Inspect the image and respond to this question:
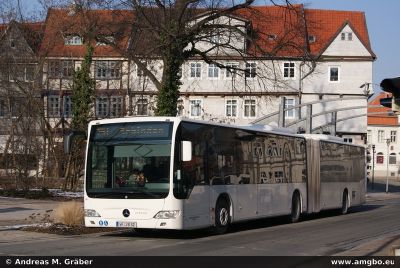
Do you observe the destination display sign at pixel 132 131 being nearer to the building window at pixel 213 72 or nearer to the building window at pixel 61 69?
the building window at pixel 61 69

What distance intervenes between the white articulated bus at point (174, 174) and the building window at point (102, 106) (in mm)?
26172

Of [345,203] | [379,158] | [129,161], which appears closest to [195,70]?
[345,203]

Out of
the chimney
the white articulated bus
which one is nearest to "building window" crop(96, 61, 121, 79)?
the chimney

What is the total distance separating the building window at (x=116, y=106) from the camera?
43062mm

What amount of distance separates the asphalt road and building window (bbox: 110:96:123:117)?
22582mm

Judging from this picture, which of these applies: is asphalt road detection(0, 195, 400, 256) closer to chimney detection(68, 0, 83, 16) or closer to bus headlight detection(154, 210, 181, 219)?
bus headlight detection(154, 210, 181, 219)

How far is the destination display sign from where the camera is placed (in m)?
16.5

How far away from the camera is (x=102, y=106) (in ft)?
161

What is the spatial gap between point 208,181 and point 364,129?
5147 centimetres

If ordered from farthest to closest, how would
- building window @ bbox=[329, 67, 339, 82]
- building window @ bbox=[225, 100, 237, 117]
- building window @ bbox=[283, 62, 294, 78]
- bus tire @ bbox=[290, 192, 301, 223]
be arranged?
building window @ bbox=[329, 67, 339, 82], building window @ bbox=[225, 100, 237, 117], building window @ bbox=[283, 62, 294, 78], bus tire @ bbox=[290, 192, 301, 223]

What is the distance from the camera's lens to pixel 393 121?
112562 millimetres

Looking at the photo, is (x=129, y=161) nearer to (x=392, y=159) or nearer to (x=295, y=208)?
(x=295, y=208)
